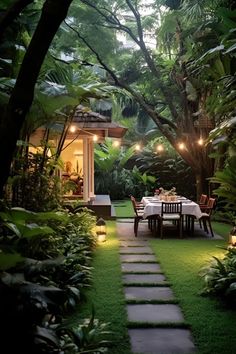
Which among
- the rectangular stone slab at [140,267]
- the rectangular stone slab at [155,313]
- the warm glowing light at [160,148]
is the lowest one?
the rectangular stone slab at [155,313]

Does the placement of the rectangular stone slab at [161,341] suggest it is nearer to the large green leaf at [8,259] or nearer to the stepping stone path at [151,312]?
the stepping stone path at [151,312]

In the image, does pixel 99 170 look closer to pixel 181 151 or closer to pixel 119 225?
pixel 181 151

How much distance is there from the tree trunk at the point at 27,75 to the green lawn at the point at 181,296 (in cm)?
214

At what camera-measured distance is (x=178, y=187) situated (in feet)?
53.0

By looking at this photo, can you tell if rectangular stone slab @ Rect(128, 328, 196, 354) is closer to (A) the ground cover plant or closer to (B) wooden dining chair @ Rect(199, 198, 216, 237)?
(A) the ground cover plant

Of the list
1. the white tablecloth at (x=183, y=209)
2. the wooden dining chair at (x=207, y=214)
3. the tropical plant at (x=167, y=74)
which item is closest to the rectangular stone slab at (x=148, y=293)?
the white tablecloth at (x=183, y=209)

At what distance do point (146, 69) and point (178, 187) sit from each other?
5.12 metres

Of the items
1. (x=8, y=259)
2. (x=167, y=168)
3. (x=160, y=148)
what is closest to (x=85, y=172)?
(x=160, y=148)

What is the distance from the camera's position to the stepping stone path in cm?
335

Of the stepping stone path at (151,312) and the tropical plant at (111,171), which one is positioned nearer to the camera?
the stepping stone path at (151,312)

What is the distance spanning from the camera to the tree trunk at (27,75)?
70.2 inches

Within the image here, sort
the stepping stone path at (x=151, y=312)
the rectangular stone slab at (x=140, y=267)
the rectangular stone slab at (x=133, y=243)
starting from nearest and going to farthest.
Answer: the stepping stone path at (x=151, y=312) < the rectangular stone slab at (x=140, y=267) < the rectangular stone slab at (x=133, y=243)

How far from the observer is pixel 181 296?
15.4ft

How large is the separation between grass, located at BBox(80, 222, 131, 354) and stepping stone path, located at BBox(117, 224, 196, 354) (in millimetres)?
76
